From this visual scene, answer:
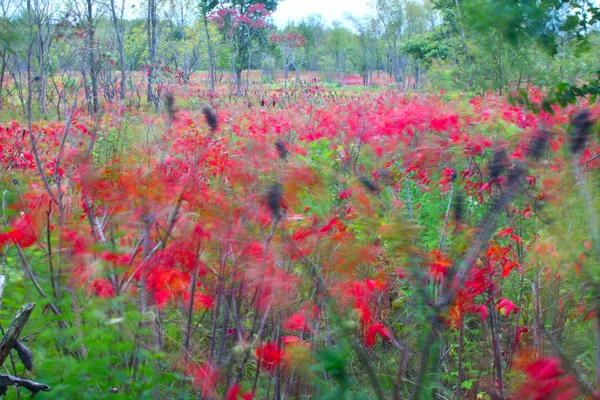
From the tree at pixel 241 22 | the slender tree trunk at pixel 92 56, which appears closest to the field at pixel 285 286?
the slender tree trunk at pixel 92 56

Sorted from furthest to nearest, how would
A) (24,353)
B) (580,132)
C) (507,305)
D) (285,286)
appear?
(507,305) < (285,286) < (24,353) < (580,132)

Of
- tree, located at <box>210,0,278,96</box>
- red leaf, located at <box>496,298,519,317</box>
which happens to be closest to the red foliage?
red leaf, located at <box>496,298,519,317</box>

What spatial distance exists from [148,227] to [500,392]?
56.5 inches

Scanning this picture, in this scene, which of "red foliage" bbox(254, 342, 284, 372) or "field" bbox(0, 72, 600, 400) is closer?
"field" bbox(0, 72, 600, 400)

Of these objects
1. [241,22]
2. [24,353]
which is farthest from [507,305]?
[241,22]

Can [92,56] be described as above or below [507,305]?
above

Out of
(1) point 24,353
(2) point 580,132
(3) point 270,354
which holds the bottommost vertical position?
(3) point 270,354

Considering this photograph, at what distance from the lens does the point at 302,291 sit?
2482mm

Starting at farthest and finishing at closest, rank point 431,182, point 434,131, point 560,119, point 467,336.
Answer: point 434,131
point 431,182
point 560,119
point 467,336

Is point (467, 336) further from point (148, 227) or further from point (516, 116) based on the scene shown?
point (516, 116)

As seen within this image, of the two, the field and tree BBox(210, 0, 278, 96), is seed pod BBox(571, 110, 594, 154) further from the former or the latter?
tree BBox(210, 0, 278, 96)

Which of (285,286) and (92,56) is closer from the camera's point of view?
(285,286)

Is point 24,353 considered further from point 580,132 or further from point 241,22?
point 241,22

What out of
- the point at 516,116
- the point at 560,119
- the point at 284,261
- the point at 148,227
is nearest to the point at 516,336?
the point at 284,261
